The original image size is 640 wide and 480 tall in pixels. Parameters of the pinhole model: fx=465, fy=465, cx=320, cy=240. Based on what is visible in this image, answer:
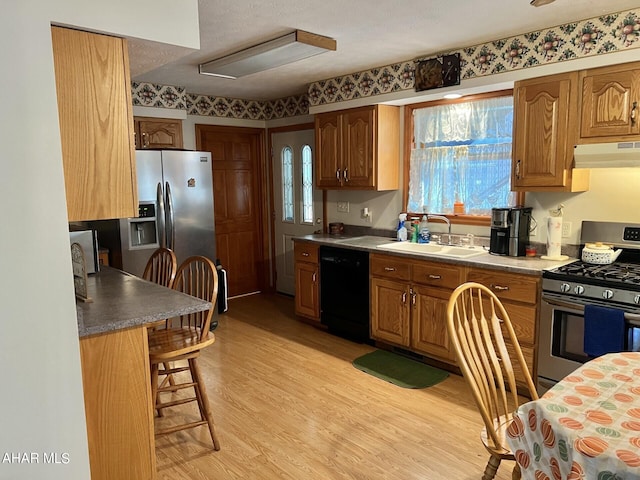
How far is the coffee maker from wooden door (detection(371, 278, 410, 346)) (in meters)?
0.76

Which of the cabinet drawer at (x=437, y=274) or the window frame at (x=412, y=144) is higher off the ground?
the window frame at (x=412, y=144)

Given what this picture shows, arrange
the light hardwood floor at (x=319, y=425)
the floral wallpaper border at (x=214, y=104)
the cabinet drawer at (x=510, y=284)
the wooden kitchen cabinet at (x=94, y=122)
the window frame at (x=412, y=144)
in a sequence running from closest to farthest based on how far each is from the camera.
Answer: the wooden kitchen cabinet at (x=94, y=122) < the light hardwood floor at (x=319, y=425) < the cabinet drawer at (x=510, y=284) < the window frame at (x=412, y=144) < the floral wallpaper border at (x=214, y=104)

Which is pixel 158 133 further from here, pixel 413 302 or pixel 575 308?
pixel 575 308

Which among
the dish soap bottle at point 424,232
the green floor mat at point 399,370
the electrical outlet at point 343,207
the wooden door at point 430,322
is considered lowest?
the green floor mat at point 399,370

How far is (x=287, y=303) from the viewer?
5.46 m

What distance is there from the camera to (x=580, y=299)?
2664 mm

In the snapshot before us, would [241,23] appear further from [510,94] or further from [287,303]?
[287,303]

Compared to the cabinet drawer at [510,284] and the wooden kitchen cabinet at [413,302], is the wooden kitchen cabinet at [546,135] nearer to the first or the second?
the cabinet drawer at [510,284]

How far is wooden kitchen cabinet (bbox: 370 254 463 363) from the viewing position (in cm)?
337

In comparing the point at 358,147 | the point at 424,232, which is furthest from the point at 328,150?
the point at 424,232

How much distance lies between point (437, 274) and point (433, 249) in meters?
0.51

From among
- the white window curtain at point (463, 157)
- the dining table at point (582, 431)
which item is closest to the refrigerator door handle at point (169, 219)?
the white window curtain at point (463, 157)

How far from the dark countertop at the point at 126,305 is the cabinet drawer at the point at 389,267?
5.92ft

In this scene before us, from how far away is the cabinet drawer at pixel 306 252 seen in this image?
4402 millimetres
